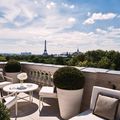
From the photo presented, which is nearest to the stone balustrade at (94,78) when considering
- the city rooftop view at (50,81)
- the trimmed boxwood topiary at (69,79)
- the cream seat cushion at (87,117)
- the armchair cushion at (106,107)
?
the city rooftop view at (50,81)

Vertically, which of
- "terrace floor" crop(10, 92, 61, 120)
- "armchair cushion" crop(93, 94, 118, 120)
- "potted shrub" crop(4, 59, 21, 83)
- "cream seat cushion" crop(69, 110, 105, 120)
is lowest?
"terrace floor" crop(10, 92, 61, 120)

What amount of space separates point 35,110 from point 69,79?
4.74ft

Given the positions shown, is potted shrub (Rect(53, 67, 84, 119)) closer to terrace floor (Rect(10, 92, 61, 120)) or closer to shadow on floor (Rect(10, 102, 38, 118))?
terrace floor (Rect(10, 92, 61, 120))

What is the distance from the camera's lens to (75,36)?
49.4ft

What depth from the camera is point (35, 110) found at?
489 centimetres

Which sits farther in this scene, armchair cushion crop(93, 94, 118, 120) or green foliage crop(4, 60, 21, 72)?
green foliage crop(4, 60, 21, 72)

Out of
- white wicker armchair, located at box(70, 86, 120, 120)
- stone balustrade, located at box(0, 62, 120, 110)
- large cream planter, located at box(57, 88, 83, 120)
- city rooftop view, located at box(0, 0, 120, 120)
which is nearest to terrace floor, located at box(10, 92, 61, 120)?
city rooftop view, located at box(0, 0, 120, 120)

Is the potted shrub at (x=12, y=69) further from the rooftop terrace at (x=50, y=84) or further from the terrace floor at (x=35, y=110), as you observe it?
the terrace floor at (x=35, y=110)

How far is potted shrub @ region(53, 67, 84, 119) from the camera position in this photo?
4.19 m

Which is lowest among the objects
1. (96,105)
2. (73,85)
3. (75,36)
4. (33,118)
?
(33,118)

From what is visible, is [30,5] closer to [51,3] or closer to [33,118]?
[51,3]

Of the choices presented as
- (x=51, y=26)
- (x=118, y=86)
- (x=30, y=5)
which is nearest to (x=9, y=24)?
(x=51, y=26)

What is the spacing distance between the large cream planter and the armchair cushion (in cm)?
79

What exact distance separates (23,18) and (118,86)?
18.9ft
